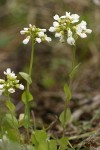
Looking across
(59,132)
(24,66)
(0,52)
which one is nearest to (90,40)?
(24,66)

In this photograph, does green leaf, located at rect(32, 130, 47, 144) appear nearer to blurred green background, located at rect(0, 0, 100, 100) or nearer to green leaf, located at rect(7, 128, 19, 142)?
green leaf, located at rect(7, 128, 19, 142)

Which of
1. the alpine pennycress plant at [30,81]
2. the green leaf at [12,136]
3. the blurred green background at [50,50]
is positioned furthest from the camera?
the blurred green background at [50,50]

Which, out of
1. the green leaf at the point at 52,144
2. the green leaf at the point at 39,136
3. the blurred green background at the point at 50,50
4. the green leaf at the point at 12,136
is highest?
the blurred green background at the point at 50,50

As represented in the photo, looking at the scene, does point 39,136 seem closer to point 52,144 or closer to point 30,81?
point 52,144

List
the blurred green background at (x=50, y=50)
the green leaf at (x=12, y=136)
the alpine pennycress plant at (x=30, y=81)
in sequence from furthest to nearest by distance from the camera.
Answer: the blurred green background at (x=50, y=50) < the green leaf at (x=12, y=136) < the alpine pennycress plant at (x=30, y=81)

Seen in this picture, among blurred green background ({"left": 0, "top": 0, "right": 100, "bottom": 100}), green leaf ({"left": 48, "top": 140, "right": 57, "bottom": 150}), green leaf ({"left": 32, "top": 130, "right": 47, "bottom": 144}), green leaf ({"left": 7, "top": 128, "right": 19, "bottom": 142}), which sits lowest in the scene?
green leaf ({"left": 48, "top": 140, "right": 57, "bottom": 150})

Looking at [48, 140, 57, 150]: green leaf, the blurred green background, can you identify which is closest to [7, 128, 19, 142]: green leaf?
[48, 140, 57, 150]: green leaf

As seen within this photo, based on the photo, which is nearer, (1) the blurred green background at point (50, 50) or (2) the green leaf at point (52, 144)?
(2) the green leaf at point (52, 144)

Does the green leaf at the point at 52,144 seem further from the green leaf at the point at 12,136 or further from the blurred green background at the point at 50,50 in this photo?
the blurred green background at the point at 50,50

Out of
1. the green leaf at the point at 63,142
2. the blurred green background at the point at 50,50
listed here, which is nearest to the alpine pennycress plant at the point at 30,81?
the green leaf at the point at 63,142
